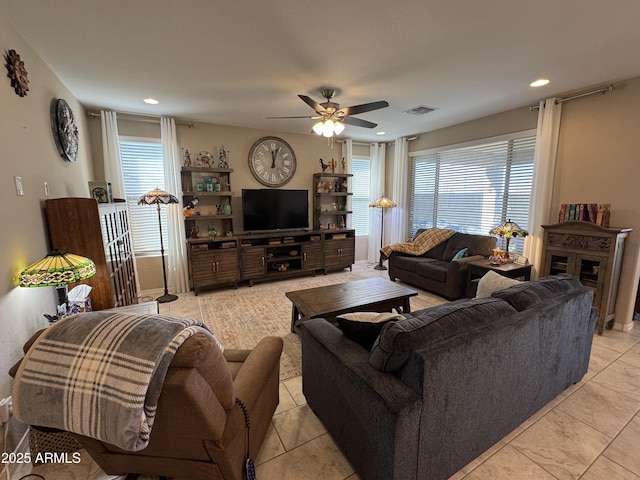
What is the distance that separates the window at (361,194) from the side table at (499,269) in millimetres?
2796

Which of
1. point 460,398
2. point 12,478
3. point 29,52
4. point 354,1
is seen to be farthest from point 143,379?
point 29,52

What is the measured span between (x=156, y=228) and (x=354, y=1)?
13.0 feet

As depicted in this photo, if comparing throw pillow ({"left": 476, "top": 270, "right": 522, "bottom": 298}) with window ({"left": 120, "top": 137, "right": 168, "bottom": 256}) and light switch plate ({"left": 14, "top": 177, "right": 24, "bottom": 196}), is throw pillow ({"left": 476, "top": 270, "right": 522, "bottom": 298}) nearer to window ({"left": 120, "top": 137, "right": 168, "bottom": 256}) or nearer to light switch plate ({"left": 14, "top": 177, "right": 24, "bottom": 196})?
light switch plate ({"left": 14, "top": 177, "right": 24, "bottom": 196})

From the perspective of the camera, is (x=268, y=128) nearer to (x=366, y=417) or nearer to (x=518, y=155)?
(x=518, y=155)

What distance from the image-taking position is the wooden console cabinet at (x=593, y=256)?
9.36 feet

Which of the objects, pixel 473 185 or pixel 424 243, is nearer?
pixel 473 185

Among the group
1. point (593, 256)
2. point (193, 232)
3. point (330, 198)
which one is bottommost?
point (593, 256)

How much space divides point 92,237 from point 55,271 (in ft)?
2.37

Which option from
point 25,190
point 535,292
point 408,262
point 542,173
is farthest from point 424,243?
point 25,190

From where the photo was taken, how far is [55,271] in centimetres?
171

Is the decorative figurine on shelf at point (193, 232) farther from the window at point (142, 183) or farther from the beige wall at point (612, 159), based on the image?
the beige wall at point (612, 159)

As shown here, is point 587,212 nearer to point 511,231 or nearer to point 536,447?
point 511,231

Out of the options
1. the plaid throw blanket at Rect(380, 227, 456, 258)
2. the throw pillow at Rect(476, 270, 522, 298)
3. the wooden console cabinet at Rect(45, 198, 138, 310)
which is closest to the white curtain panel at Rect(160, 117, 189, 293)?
the wooden console cabinet at Rect(45, 198, 138, 310)

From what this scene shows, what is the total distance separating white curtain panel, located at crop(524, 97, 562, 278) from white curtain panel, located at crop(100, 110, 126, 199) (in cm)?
538
